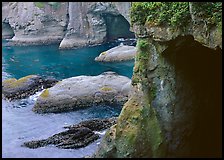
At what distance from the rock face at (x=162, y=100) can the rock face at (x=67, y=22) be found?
3910cm

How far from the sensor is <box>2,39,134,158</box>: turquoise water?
24047mm

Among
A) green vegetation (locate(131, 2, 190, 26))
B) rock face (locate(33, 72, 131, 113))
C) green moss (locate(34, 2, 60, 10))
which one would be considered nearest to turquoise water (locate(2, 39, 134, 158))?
rock face (locate(33, 72, 131, 113))

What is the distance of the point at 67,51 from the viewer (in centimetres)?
5884

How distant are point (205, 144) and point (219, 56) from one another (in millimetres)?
4232

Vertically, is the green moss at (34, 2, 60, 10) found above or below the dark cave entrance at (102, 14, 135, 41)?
above

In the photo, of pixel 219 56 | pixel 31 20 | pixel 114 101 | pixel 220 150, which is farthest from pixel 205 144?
pixel 31 20

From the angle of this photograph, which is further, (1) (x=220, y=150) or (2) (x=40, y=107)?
(2) (x=40, y=107)

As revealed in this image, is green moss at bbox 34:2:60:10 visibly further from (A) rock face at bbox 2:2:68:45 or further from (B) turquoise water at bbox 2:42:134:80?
(B) turquoise water at bbox 2:42:134:80

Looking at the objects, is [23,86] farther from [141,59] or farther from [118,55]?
[141,59]

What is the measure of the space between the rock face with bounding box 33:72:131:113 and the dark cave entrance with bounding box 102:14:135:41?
2826 cm

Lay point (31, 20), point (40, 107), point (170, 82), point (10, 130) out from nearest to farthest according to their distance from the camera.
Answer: point (170, 82) < point (10, 130) < point (40, 107) < point (31, 20)

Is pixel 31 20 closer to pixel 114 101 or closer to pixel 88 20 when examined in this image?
pixel 88 20

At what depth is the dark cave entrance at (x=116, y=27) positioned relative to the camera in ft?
203

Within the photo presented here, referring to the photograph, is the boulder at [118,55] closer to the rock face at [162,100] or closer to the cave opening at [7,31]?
the cave opening at [7,31]
